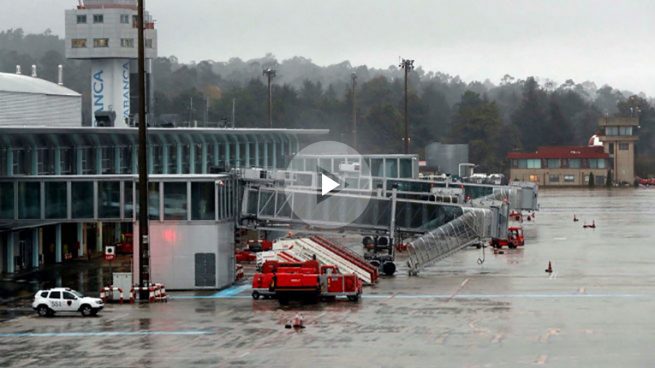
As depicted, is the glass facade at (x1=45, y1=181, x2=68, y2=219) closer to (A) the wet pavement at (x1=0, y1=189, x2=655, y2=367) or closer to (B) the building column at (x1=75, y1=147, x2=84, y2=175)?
Result: (A) the wet pavement at (x1=0, y1=189, x2=655, y2=367)

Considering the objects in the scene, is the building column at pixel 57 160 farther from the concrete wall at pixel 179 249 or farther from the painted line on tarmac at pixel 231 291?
the painted line on tarmac at pixel 231 291

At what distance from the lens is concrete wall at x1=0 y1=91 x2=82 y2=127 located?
96062 mm

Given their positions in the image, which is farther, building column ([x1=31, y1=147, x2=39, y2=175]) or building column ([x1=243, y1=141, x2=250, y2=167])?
building column ([x1=243, y1=141, x2=250, y2=167])

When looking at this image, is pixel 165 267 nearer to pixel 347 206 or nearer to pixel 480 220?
pixel 347 206

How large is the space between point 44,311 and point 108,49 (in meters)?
81.4

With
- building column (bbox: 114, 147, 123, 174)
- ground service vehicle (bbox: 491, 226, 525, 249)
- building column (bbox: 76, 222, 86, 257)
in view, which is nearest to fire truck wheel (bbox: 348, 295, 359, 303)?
building column (bbox: 76, 222, 86, 257)

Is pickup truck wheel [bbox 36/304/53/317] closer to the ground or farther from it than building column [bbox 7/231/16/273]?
closer to the ground

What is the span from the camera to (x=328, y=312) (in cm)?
5819

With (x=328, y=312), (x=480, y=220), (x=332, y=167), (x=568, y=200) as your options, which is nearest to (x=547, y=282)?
(x=480, y=220)

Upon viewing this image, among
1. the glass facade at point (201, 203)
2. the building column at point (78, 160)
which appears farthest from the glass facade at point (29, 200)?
the building column at point (78, 160)

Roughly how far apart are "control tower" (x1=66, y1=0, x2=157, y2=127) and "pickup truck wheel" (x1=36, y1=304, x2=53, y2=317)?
76.5 m

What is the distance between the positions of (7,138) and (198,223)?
19699mm

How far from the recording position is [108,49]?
13750 cm

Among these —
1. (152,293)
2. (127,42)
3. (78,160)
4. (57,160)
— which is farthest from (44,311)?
(127,42)
